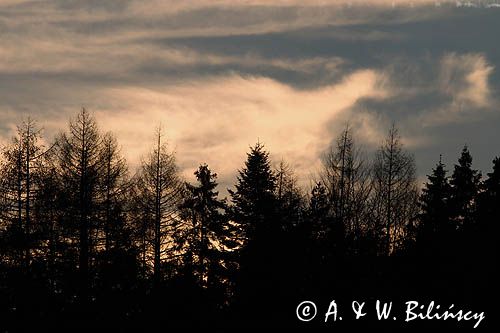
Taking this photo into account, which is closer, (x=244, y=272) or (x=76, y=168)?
(x=244, y=272)

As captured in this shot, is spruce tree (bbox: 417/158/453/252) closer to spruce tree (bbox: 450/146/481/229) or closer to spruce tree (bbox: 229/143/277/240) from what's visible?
spruce tree (bbox: 450/146/481/229)

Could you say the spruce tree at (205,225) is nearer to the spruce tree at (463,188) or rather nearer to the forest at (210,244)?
the forest at (210,244)

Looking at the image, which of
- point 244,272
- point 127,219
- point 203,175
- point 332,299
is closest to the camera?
point 332,299

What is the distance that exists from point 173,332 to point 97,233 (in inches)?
672

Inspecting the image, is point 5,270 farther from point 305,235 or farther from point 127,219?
point 127,219

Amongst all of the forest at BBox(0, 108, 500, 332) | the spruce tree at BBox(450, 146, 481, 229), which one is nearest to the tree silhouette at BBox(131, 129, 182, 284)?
the forest at BBox(0, 108, 500, 332)

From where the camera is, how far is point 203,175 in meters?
50.9

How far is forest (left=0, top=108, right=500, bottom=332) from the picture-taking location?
91.8 feet

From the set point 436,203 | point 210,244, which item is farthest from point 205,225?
point 436,203

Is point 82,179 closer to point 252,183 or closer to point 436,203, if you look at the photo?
point 252,183

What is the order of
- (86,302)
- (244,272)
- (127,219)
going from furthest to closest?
1. (127,219)
2. (244,272)
3. (86,302)

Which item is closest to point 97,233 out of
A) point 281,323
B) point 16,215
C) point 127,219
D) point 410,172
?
point 127,219

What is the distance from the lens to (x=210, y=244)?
4812cm

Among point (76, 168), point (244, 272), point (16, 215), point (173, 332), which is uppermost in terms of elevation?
point (76, 168)
